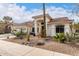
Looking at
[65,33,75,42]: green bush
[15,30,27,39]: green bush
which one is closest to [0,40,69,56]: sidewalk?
[15,30,27,39]: green bush

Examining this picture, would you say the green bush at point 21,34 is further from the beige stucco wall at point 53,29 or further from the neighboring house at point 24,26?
the beige stucco wall at point 53,29

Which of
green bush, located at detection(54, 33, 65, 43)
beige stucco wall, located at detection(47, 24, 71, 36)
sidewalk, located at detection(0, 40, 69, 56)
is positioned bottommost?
sidewalk, located at detection(0, 40, 69, 56)

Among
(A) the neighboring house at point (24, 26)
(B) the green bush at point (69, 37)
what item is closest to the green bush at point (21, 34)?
(A) the neighboring house at point (24, 26)

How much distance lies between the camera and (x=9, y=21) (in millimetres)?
3582

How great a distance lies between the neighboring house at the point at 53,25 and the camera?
3564 mm

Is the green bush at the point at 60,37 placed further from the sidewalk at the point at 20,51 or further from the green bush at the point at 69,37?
the sidewalk at the point at 20,51

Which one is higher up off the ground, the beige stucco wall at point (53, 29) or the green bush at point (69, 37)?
the beige stucco wall at point (53, 29)

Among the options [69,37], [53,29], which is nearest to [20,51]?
[53,29]

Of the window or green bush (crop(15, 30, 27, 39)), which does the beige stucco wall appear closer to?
the window

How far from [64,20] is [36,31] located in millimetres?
403

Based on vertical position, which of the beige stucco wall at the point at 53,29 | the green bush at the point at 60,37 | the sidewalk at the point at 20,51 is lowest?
the sidewalk at the point at 20,51

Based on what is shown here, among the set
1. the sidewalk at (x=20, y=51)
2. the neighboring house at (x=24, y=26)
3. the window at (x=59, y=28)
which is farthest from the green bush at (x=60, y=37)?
the neighboring house at (x=24, y=26)

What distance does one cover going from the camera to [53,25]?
3.61 meters

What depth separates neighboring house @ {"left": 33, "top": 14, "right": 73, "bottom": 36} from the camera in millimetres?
3564
